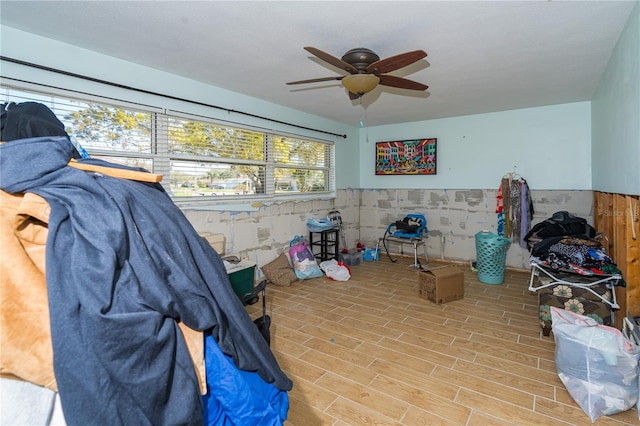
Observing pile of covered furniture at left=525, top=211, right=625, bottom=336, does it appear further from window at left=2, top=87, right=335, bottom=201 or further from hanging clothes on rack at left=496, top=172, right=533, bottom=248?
window at left=2, top=87, right=335, bottom=201

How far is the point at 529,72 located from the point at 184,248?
373 centimetres

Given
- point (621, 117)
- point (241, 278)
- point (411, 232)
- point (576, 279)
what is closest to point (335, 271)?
point (411, 232)

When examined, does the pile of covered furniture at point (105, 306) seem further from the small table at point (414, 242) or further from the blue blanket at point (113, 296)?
the small table at point (414, 242)

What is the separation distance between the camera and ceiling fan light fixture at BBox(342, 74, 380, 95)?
2428 millimetres

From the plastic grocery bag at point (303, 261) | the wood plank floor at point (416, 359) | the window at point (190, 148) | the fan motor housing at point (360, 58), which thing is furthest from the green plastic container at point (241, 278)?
the fan motor housing at point (360, 58)

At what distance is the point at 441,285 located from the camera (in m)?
3.55

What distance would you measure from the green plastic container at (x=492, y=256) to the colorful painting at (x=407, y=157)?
5.28 feet

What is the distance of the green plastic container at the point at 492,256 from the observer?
166 inches

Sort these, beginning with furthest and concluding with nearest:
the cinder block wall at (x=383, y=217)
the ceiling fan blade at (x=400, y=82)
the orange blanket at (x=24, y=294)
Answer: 1. the cinder block wall at (x=383, y=217)
2. the ceiling fan blade at (x=400, y=82)
3. the orange blanket at (x=24, y=294)

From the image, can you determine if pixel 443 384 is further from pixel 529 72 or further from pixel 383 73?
pixel 529 72

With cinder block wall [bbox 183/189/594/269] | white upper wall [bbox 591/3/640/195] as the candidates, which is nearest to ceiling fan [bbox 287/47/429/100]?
white upper wall [bbox 591/3/640/195]

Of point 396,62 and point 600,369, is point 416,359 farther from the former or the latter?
point 396,62

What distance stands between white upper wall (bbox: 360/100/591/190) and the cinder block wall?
185 millimetres

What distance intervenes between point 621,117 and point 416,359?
8.12ft
